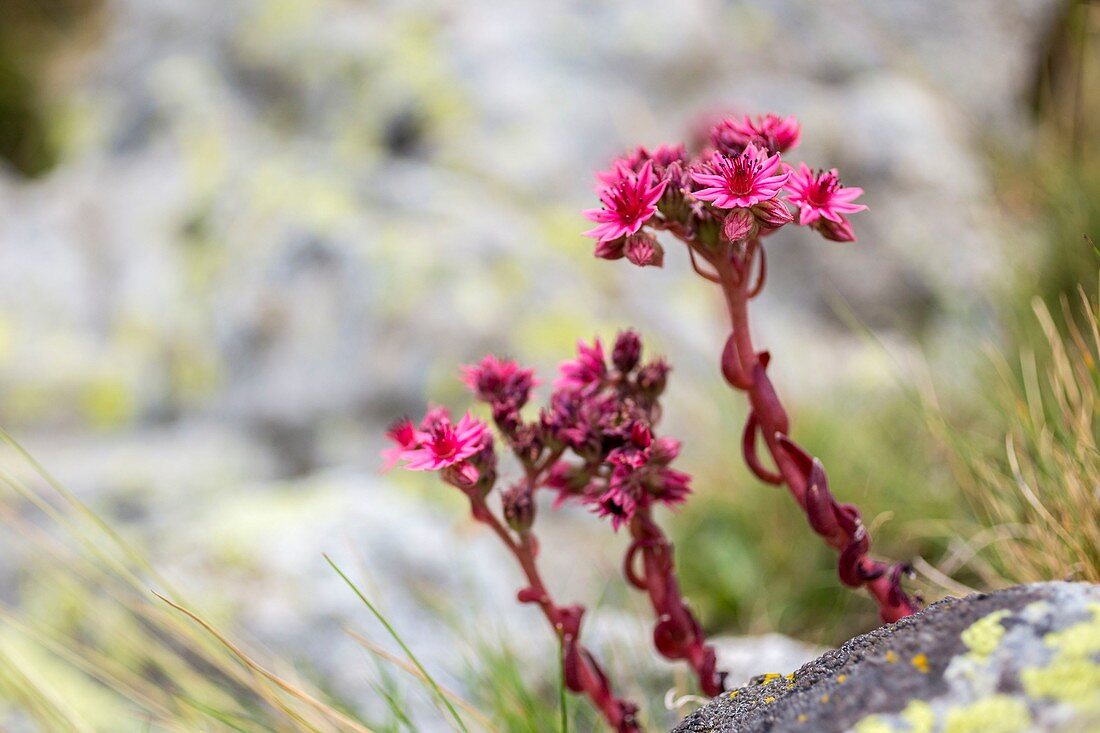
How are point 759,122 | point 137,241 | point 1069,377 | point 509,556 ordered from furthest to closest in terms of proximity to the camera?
1. point 137,241
2. point 509,556
3. point 1069,377
4. point 759,122

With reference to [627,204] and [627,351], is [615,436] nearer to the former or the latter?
[627,351]

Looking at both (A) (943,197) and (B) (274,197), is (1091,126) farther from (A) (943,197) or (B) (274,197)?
(B) (274,197)

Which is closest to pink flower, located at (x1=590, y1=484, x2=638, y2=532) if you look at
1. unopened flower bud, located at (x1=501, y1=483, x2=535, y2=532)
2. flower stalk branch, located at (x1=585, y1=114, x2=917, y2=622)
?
unopened flower bud, located at (x1=501, y1=483, x2=535, y2=532)

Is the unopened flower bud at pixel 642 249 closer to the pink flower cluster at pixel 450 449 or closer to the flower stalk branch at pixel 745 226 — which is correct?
the flower stalk branch at pixel 745 226

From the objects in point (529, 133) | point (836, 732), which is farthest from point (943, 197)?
→ point (836, 732)

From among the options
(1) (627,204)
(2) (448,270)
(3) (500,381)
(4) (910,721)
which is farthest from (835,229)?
(2) (448,270)

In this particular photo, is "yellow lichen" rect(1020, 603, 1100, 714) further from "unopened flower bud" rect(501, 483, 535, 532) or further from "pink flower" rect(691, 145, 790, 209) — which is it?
"unopened flower bud" rect(501, 483, 535, 532)
